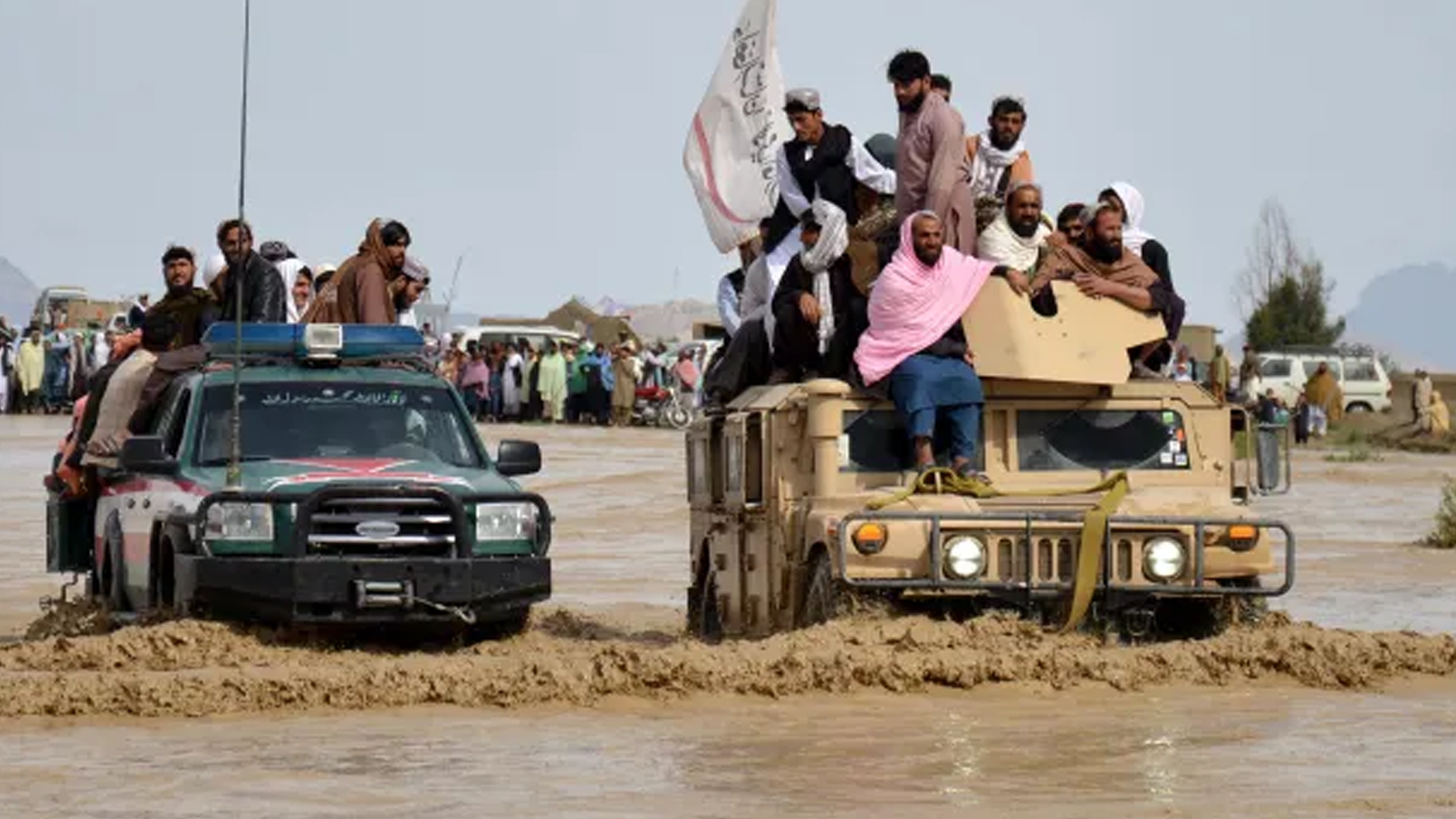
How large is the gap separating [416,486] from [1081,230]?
11.2 ft

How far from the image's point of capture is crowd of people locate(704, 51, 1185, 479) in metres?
14.8

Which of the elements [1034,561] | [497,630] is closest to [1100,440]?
[1034,561]

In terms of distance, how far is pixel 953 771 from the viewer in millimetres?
11039

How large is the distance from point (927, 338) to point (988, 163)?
1.50 m

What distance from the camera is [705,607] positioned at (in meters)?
16.8

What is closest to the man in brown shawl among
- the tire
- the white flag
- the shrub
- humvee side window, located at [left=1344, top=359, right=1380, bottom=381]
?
the tire

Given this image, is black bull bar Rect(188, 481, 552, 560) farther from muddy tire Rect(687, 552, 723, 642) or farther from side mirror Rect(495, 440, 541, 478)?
muddy tire Rect(687, 552, 723, 642)

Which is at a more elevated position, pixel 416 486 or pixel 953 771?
pixel 416 486

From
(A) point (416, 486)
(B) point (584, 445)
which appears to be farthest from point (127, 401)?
(B) point (584, 445)

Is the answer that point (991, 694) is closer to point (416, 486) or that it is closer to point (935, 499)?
point (935, 499)

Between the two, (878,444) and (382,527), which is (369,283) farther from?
(878,444)

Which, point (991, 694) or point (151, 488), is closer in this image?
point (991, 694)

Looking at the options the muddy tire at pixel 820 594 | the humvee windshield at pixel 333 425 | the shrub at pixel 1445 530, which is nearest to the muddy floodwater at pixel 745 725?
the muddy tire at pixel 820 594

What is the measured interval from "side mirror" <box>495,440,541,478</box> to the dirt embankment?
1150 mm
